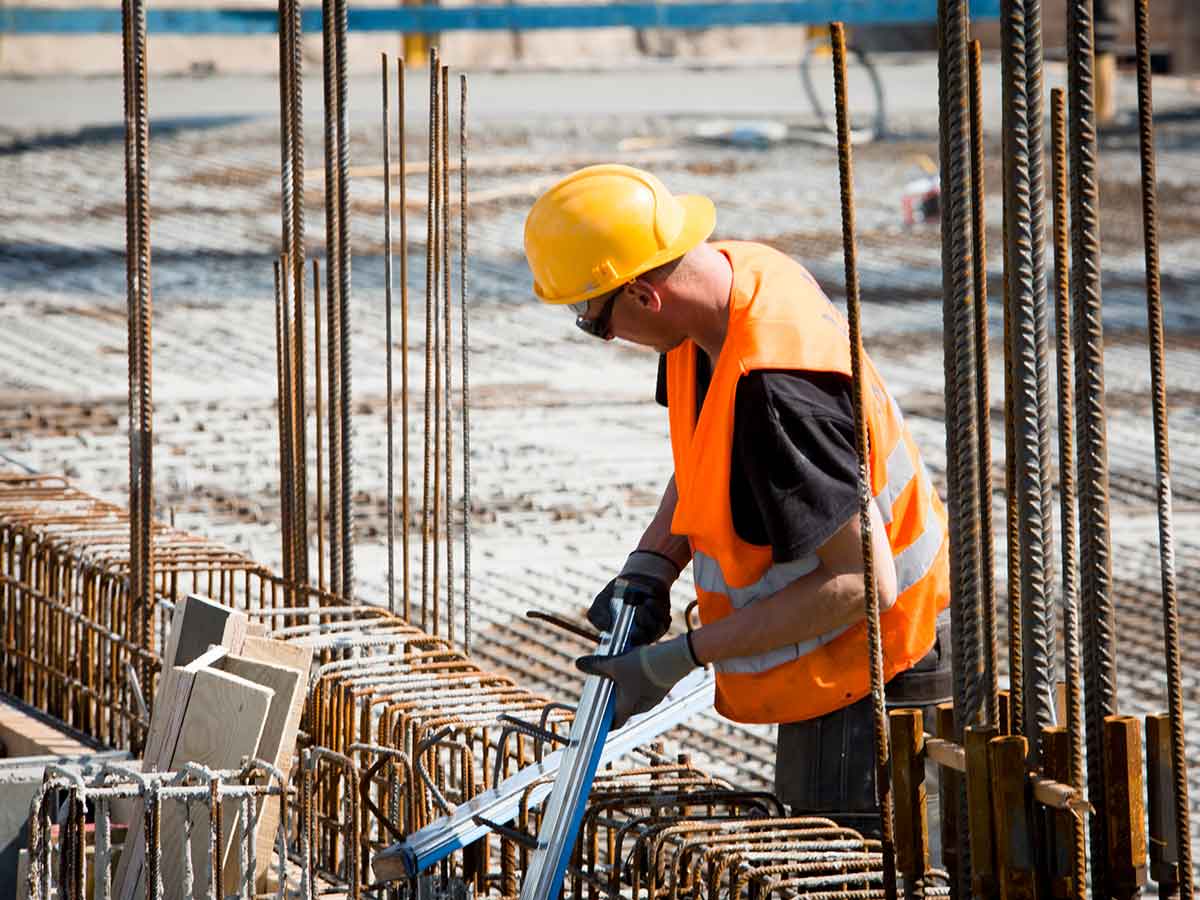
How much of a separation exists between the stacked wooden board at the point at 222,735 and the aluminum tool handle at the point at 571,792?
768 millimetres

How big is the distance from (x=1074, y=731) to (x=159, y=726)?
231cm

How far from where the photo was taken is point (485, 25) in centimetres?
2217

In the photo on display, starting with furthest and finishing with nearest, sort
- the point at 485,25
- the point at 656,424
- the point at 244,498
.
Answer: the point at 485,25 < the point at 656,424 < the point at 244,498

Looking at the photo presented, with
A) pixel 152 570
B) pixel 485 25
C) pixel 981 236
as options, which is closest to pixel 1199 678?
pixel 152 570

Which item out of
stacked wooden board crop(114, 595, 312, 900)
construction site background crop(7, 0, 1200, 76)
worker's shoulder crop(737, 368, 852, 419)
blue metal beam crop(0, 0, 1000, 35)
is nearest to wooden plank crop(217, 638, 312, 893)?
stacked wooden board crop(114, 595, 312, 900)

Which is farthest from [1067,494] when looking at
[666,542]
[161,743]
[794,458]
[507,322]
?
[507,322]

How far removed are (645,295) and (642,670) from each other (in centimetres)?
69

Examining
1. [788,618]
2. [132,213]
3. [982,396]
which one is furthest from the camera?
[132,213]

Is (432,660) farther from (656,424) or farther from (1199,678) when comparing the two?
(656,424)

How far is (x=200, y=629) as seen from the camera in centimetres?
470

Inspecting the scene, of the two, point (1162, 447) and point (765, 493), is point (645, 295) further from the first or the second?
point (1162, 447)

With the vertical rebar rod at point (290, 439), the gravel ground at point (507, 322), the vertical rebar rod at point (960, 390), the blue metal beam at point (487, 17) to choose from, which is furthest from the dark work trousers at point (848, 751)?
the blue metal beam at point (487, 17)

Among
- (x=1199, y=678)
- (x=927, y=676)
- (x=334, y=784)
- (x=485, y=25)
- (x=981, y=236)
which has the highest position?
(x=485, y=25)

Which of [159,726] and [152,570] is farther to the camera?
[152,570]
